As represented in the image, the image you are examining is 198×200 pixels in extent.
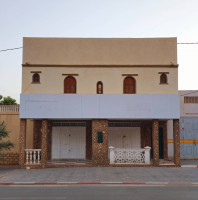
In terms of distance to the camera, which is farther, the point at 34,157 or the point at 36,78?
Result: the point at 36,78

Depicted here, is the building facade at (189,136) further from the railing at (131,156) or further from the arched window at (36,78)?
the arched window at (36,78)

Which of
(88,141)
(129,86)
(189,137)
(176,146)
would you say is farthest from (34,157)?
(189,137)

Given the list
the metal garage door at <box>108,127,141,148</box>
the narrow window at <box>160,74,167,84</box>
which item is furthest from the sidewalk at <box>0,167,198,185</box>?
the narrow window at <box>160,74,167,84</box>

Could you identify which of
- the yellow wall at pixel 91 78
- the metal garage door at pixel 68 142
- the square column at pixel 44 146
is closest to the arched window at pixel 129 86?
the yellow wall at pixel 91 78

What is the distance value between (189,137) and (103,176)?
11523mm

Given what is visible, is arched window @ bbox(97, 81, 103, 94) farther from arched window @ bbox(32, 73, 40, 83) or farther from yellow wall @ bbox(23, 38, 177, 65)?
arched window @ bbox(32, 73, 40, 83)

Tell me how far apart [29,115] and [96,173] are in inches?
213

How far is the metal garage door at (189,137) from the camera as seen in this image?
923 inches

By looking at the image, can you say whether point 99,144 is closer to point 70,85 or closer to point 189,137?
point 70,85

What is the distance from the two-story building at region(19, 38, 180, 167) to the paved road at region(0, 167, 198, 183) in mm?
1808

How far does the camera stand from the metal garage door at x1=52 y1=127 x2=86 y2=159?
67.2ft

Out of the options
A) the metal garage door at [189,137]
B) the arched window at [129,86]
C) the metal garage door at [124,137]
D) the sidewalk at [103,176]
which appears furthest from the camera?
the metal garage door at [189,137]

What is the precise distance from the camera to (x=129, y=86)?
1880 cm

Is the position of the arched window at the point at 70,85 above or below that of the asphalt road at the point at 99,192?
above
